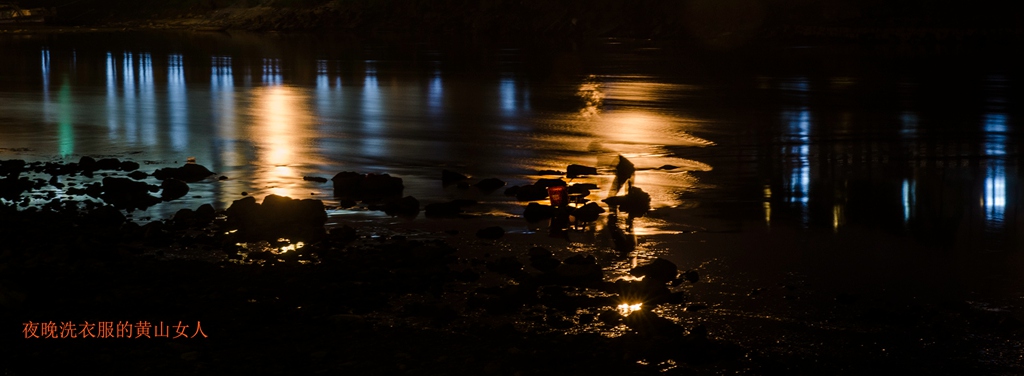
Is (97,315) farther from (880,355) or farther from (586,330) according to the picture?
(880,355)

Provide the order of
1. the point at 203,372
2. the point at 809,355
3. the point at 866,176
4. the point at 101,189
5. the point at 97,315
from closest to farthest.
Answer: the point at 203,372 → the point at 809,355 → the point at 97,315 → the point at 101,189 → the point at 866,176

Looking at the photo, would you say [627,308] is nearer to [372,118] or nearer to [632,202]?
[632,202]

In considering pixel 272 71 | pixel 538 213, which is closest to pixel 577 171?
pixel 538 213

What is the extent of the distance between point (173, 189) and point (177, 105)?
37.3 feet

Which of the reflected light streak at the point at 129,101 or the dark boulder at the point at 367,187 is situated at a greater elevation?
the reflected light streak at the point at 129,101

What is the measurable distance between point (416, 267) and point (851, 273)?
3591 mm

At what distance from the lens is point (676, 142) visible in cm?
1669

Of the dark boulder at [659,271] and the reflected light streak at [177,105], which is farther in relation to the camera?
the reflected light streak at [177,105]

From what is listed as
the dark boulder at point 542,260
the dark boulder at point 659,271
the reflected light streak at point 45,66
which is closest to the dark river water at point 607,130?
the reflected light streak at point 45,66

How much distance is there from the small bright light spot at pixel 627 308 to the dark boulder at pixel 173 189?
20.6 feet

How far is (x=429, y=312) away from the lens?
25.1 ft

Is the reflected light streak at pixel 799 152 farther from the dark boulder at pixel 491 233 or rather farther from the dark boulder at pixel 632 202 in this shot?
the dark boulder at pixel 491 233

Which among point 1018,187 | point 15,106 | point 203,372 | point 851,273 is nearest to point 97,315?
→ point 203,372

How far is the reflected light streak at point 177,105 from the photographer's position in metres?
17.2
